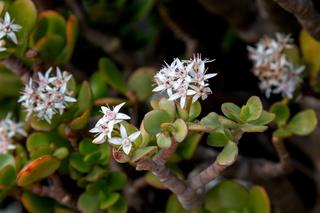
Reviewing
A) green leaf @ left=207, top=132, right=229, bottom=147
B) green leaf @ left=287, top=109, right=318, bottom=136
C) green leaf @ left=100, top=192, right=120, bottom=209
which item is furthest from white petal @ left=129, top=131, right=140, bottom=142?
green leaf @ left=287, top=109, right=318, bottom=136

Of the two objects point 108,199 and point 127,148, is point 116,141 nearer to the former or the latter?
point 127,148

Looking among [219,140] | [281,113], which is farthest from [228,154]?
[281,113]

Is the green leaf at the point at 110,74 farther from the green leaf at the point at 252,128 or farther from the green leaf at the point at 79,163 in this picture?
the green leaf at the point at 252,128

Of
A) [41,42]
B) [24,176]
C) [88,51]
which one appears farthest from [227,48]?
[24,176]

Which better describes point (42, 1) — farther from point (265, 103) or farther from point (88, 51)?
point (265, 103)

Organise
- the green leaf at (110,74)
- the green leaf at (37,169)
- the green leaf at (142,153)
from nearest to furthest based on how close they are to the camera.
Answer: the green leaf at (142,153), the green leaf at (37,169), the green leaf at (110,74)

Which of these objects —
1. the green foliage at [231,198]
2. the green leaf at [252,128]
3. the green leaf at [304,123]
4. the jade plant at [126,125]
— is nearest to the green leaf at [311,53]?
the jade plant at [126,125]

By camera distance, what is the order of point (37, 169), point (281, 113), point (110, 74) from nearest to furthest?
point (37, 169) → point (281, 113) → point (110, 74)
